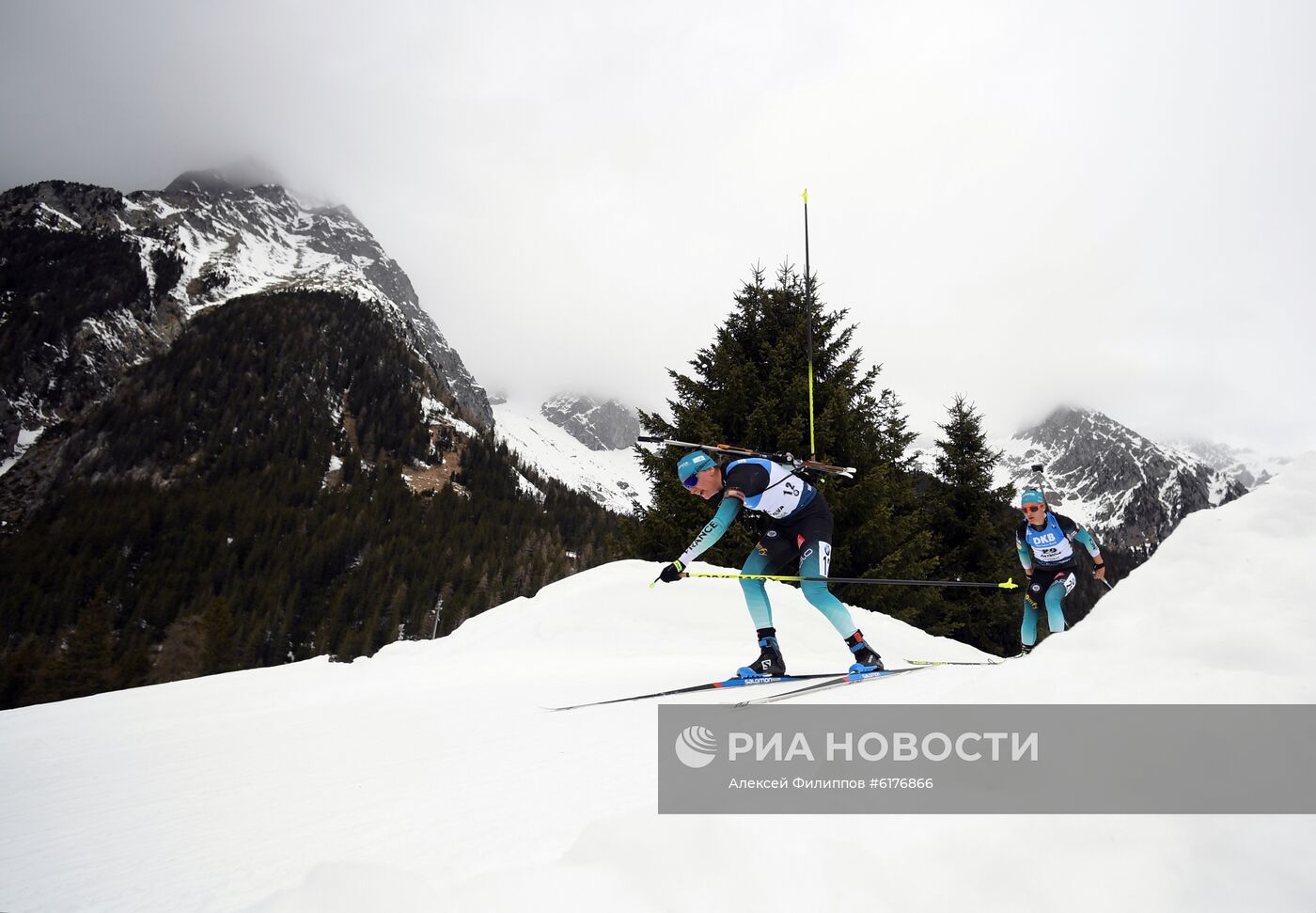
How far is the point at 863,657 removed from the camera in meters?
5.54

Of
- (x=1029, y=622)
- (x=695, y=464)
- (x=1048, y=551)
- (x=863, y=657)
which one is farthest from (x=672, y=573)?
(x=1029, y=622)

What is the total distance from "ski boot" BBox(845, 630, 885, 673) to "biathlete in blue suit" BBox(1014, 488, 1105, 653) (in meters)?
3.66

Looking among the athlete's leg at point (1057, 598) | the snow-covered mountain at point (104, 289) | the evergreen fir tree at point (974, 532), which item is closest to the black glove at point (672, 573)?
the athlete's leg at point (1057, 598)

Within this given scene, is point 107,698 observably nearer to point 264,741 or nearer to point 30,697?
point 264,741

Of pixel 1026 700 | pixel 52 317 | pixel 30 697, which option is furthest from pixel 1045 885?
pixel 52 317

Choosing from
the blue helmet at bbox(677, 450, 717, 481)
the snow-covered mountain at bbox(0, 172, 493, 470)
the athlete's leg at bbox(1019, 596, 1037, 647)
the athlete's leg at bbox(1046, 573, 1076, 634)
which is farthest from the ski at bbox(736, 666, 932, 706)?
the snow-covered mountain at bbox(0, 172, 493, 470)

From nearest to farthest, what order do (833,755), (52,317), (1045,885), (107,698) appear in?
(1045,885) → (833,755) → (107,698) → (52,317)

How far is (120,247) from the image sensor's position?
496ft

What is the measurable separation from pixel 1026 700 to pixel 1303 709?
0.84 m

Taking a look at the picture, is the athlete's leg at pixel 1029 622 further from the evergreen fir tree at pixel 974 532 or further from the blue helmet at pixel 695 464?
the evergreen fir tree at pixel 974 532

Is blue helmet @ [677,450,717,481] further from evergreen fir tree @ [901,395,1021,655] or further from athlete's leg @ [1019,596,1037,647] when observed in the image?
evergreen fir tree @ [901,395,1021,655]

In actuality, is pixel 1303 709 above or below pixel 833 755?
above

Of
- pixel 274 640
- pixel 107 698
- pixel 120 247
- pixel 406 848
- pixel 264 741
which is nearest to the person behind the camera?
pixel 406 848

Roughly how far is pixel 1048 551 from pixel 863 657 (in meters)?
4.15
